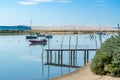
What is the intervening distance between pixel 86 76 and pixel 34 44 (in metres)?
78.1

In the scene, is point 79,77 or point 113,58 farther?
point 79,77

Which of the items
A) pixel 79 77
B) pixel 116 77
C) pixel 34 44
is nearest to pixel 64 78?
pixel 79 77

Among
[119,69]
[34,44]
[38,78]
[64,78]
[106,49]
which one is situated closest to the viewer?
[119,69]

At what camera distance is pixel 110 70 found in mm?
20234

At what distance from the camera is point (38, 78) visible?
107 ft

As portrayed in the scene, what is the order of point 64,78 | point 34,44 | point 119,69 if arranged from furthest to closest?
1. point 34,44
2. point 64,78
3. point 119,69

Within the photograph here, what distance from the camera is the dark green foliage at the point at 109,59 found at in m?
20.0

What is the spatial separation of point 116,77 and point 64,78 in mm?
5055

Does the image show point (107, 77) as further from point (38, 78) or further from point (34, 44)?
point (34, 44)

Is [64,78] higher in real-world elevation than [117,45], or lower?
lower

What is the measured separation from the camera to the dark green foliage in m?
20.0

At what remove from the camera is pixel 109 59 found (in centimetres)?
2080

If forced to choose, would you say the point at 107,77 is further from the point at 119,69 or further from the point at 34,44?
the point at 34,44

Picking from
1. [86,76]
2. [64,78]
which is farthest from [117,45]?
[64,78]
